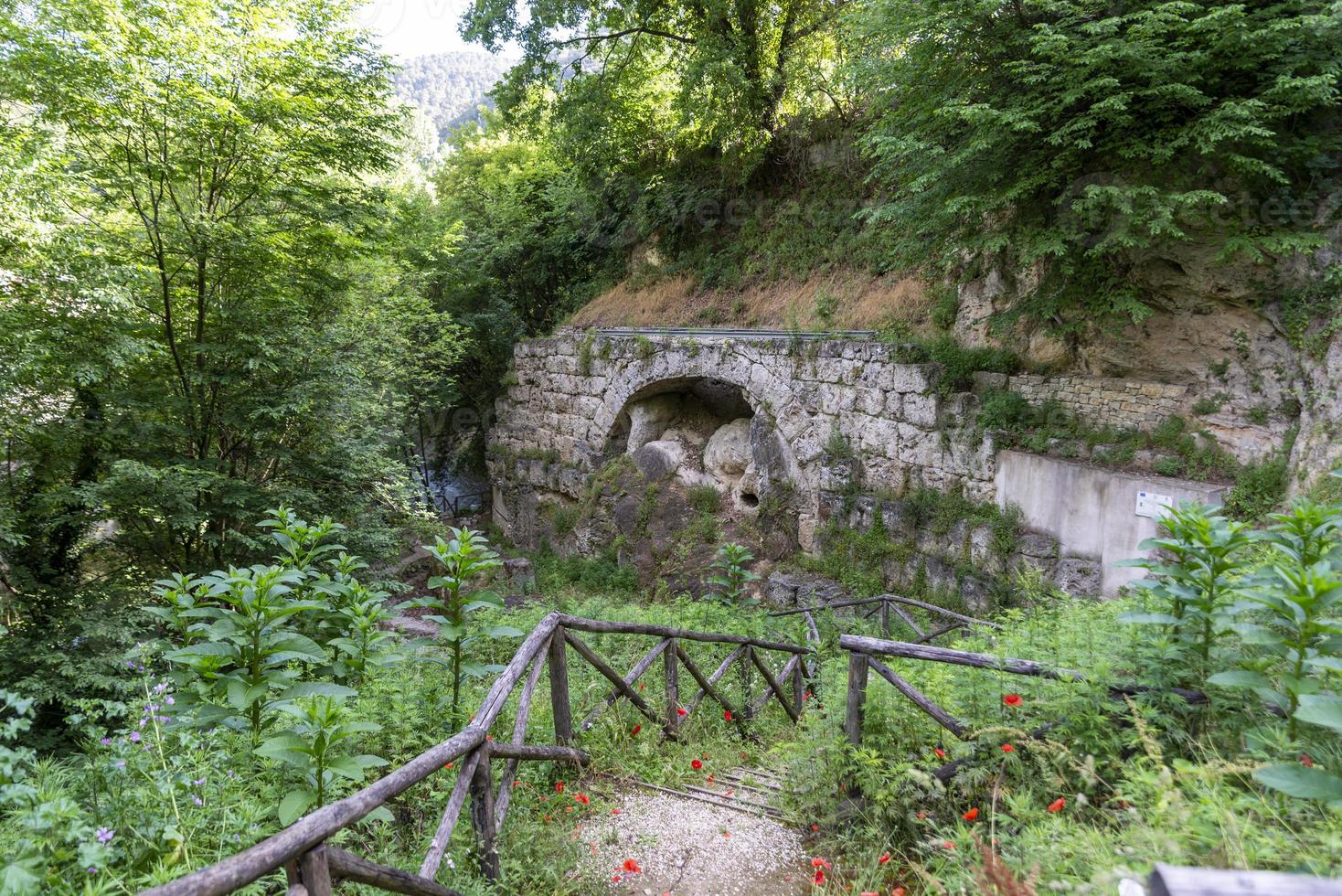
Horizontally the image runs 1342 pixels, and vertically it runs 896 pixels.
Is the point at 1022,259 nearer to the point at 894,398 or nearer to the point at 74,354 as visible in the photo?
the point at 894,398

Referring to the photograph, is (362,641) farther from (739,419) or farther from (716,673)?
(739,419)

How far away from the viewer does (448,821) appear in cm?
228

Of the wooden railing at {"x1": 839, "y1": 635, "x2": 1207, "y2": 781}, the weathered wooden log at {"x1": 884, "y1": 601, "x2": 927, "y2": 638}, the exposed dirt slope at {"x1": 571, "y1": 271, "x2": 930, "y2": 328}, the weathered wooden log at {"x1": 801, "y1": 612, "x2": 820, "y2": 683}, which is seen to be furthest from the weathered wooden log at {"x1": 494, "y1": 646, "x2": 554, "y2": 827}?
the exposed dirt slope at {"x1": 571, "y1": 271, "x2": 930, "y2": 328}

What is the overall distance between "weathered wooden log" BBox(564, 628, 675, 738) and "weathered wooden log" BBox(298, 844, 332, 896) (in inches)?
69.5

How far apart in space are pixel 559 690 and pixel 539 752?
0.43 m

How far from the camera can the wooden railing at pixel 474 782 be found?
5.06 feet

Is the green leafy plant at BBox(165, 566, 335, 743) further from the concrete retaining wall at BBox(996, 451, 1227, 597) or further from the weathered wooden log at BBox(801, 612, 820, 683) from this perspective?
the concrete retaining wall at BBox(996, 451, 1227, 597)

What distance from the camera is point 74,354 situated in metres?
6.06

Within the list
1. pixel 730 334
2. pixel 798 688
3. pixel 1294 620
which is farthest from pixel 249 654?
pixel 730 334

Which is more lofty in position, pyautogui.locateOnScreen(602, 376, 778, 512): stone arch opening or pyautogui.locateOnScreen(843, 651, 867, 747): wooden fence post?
pyautogui.locateOnScreen(602, 376, 778, 512): stone arch opening

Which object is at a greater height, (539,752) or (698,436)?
(698,436)

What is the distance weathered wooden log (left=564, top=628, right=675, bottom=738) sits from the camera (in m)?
3.52

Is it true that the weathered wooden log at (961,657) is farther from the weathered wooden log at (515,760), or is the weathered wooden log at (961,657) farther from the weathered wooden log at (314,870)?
the weathered wooden log at (314,870)

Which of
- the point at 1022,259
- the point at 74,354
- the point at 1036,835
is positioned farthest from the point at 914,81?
the point at 74,354
